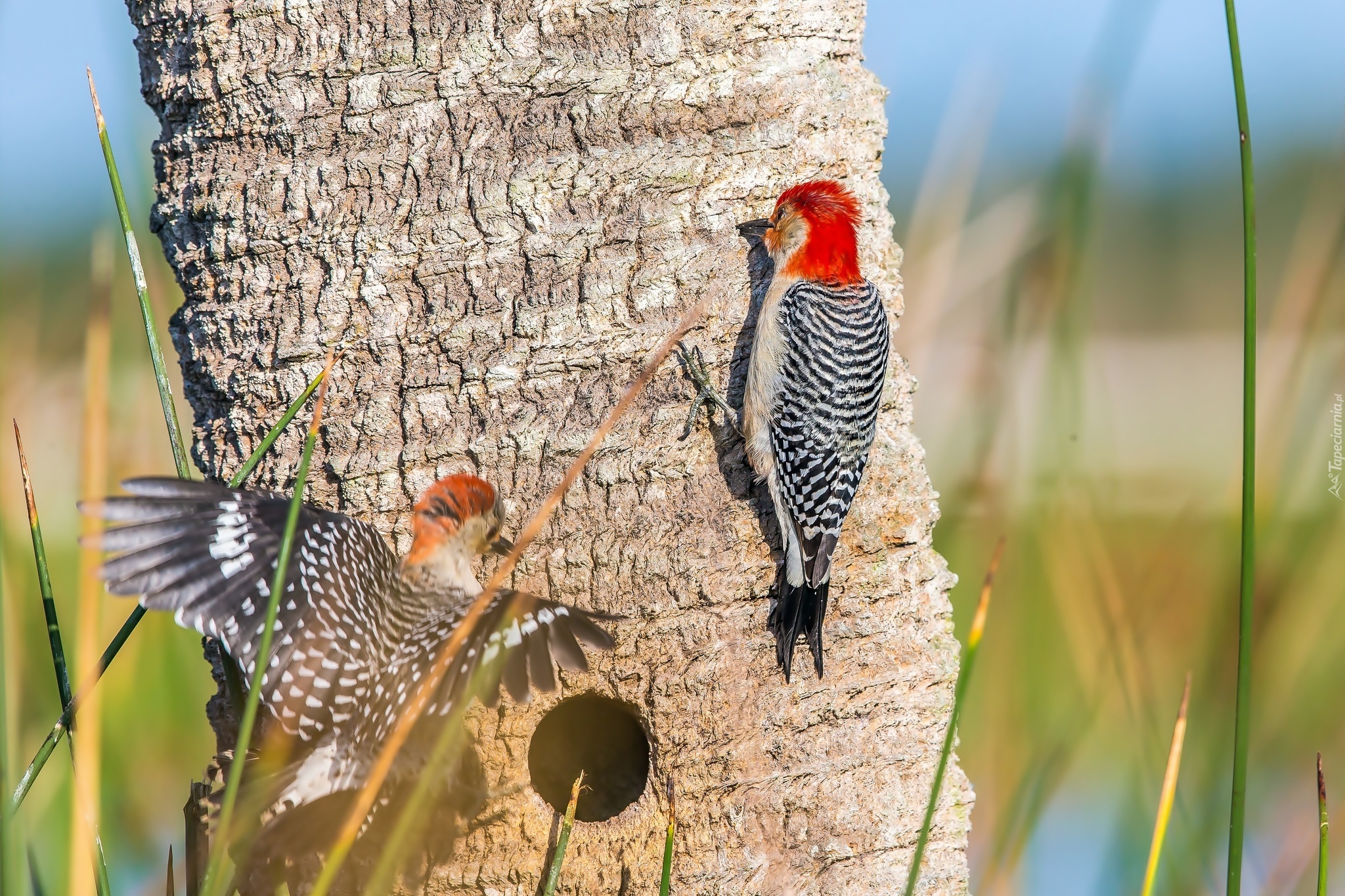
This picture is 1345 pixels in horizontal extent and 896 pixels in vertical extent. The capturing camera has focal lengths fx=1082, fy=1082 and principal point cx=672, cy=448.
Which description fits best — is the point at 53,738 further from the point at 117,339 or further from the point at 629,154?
the point at 629,154

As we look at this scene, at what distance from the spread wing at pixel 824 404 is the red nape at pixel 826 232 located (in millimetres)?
37

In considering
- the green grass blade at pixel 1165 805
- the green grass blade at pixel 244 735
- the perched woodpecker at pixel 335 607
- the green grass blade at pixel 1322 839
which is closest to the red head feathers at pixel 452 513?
the perched woodpecker at pixel 335 607

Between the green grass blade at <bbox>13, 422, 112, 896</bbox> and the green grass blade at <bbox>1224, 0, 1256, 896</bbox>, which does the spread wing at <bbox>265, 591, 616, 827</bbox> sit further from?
the green grass blade at <bbox>1224, 0, 1256, 896</bbox>

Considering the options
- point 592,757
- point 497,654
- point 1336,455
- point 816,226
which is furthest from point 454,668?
point 1336,455

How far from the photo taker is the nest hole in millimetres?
2793

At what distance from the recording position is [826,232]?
8.00 feet

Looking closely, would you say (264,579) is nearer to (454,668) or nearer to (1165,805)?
(454,668)

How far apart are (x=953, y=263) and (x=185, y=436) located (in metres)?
2.37

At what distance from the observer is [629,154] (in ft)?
7.84

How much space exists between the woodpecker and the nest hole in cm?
70

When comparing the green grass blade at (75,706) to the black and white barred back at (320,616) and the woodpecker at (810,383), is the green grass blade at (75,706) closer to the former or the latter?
the black and white barred back at (320,616)

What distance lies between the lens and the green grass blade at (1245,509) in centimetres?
155

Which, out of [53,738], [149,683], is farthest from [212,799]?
[149,683]

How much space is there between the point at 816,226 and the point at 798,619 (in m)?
0.87
